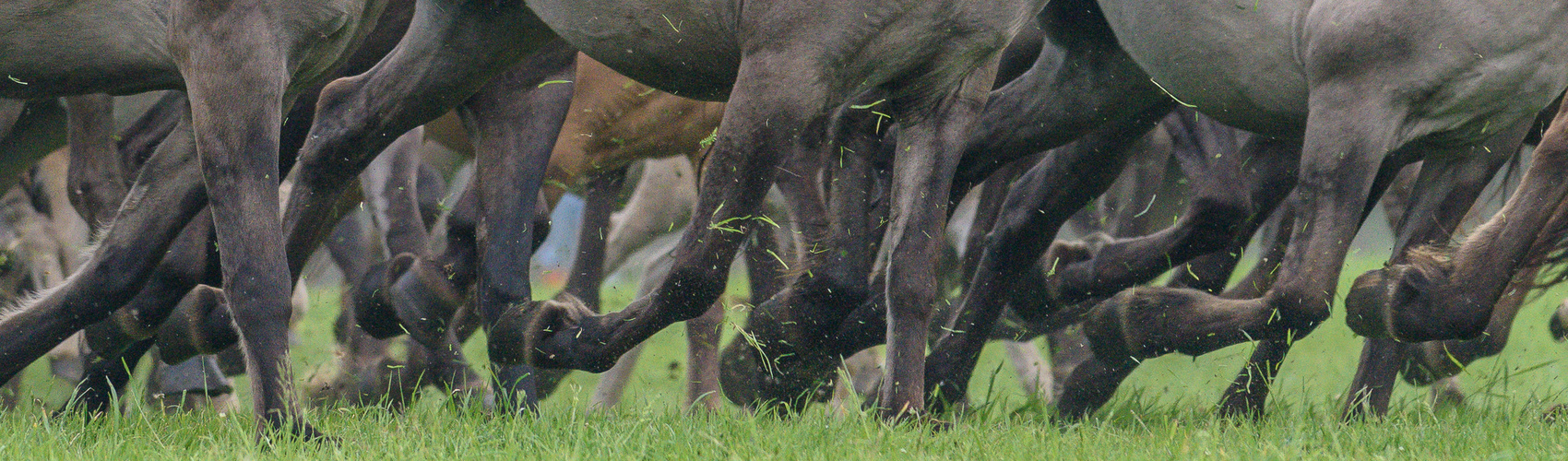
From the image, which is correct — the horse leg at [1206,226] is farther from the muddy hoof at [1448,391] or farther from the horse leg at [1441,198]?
the muddy hoof at [1448,391]

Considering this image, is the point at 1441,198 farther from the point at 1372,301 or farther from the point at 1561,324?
the point at 1561,324

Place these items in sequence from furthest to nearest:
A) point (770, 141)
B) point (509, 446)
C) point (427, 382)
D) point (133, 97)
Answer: point (133, 97), point (427, 382), point (770, 141), point (509, 446)

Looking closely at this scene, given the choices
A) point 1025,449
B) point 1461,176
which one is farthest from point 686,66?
point 1461,176

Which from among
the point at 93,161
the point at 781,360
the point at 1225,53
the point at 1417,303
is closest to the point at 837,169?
the point at 781,360

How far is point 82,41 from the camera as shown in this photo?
3.32 metres

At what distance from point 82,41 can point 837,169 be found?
1.80m

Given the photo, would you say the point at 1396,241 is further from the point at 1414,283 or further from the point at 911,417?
the point at 911,417

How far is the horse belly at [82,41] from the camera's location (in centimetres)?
327

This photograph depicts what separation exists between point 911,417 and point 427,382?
225 cm

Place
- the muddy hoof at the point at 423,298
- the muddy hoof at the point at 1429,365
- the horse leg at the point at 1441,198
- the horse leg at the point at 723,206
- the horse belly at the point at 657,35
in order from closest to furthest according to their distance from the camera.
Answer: the horse leg at the point at 723,206 < the horse belly at the point at 657,35 < the horse leg at the point at 1441,198 < the muddy hoof at the point at 423,298 < the muddy hoof at the point at 1429,365

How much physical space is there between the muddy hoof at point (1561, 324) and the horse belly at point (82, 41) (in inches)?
158

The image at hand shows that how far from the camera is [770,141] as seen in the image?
9.64 feet

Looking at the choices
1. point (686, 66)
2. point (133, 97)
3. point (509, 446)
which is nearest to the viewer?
point (509, 446)

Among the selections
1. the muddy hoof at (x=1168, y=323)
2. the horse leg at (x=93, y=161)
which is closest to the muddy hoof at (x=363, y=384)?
the horse leg at (x=93, y=161)
